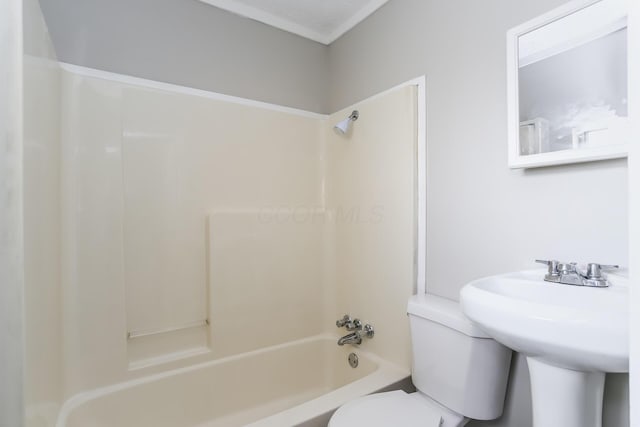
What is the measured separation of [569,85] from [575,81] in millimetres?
18

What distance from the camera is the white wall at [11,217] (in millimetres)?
804

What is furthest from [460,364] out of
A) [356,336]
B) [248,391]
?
[248,391]

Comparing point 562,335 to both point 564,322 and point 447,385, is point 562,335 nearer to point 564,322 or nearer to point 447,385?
point 564,322

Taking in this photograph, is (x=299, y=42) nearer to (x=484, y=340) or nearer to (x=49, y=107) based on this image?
(x=49, y=107)

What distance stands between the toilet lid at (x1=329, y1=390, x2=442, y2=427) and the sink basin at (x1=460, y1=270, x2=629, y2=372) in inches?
19.9

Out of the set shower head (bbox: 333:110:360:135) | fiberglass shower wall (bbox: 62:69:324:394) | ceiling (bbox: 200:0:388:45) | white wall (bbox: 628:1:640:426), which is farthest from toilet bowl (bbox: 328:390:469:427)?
ceiling (bbox: 200:0:388:45)

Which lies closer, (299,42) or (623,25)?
(623,25)

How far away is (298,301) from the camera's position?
6.55 ft

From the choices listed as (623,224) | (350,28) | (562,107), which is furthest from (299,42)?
(623,224)

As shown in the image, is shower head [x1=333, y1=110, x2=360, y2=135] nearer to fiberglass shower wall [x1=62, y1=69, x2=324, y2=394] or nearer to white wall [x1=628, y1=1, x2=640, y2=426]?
fiberglass shower wall [x1=62, y1=69, x2=324, y2=394]

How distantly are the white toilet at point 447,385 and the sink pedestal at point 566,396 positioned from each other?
0.81 ft

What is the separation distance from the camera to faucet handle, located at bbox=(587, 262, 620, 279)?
0.95 meters

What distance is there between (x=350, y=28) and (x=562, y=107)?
1.37 m

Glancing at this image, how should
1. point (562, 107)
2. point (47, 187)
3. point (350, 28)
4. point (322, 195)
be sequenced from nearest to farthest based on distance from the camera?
point (562, 107) → point (47, 187) → point (350, 28) → point (322, 195)
